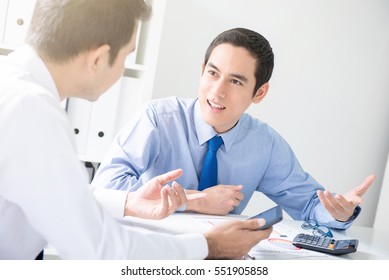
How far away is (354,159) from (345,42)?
2.23 feet

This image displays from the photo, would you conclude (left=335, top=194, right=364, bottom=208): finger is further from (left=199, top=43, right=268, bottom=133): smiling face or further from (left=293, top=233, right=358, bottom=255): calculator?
(left=199, top=43, right=268, bottom=133): smiling face

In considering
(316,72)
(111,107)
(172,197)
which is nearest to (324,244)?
(172,197)

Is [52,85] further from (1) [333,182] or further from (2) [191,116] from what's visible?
(1) [333,182]

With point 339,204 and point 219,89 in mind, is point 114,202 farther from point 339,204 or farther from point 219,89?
point 339,204

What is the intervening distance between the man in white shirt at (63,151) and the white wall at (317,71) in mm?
1540

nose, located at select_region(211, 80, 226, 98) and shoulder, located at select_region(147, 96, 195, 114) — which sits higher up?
nose, located at select_region(211, 80, 226, 98)

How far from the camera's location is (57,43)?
3.21 ft

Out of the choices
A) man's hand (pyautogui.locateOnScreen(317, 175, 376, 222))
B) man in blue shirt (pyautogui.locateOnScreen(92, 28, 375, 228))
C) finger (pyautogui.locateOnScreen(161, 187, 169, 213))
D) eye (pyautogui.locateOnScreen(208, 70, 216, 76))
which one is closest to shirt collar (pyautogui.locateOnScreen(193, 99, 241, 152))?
man in blue shirt (pyautogui.locateOnScreen(92, 28, 375, 228))

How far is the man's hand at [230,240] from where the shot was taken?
1131 mm

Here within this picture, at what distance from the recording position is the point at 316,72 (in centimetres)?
292

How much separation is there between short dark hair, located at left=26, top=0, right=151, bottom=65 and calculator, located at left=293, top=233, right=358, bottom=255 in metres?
0.73

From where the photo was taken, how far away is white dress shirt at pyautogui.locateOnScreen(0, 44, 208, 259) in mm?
826

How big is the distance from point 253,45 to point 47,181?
1171mm

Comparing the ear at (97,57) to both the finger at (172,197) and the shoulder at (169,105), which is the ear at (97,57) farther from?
the shoulder at (169,105)
